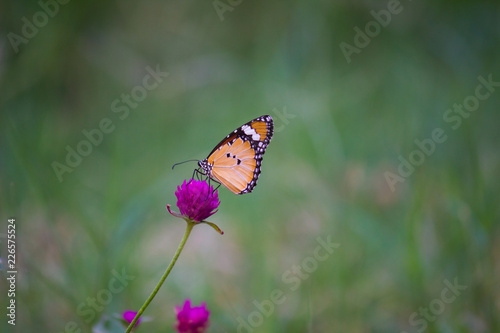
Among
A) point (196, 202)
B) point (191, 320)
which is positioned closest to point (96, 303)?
point (191, 320)

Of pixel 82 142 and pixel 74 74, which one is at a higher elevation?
pixel 74 74

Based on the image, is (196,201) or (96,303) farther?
(96,303)

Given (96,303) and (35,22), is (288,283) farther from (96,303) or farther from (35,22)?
(35,22)

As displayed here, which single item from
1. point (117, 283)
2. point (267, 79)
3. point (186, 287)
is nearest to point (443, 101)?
point (267, 79)

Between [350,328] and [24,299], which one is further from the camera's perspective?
[350,328]

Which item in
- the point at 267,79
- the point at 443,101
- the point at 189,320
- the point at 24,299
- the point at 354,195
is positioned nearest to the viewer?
the point at 189,320

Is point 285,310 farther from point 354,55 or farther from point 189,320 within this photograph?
point 354,55
